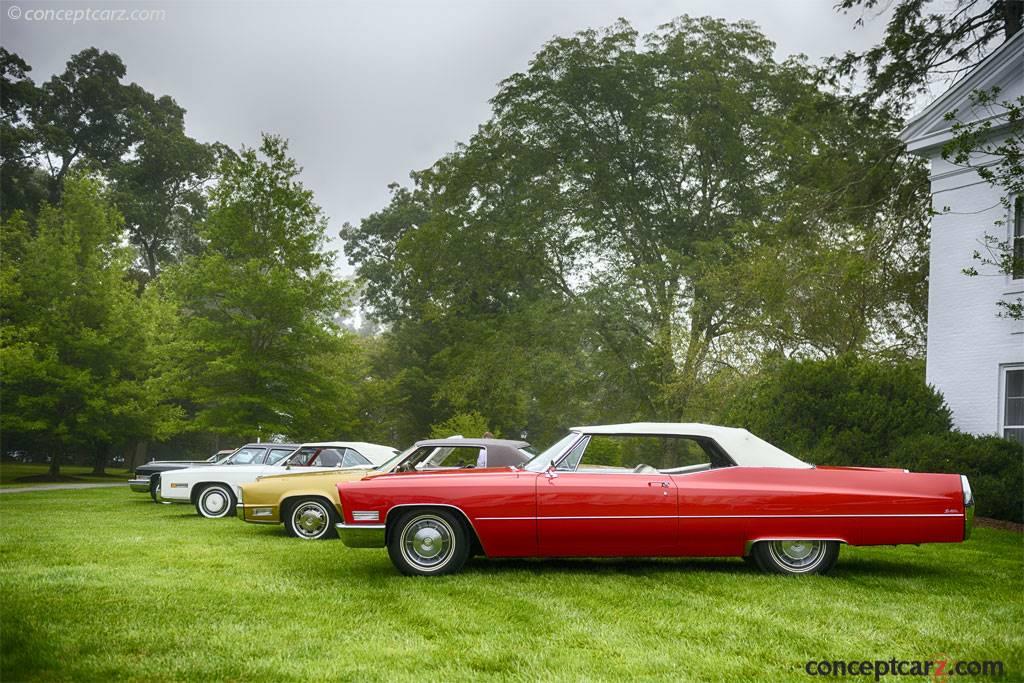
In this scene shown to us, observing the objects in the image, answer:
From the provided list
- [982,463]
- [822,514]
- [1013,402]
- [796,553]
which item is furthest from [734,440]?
[1013,402]

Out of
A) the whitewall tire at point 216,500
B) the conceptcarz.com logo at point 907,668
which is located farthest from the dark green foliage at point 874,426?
the conceptcarz.com logo at point 907,668

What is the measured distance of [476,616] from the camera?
22.9 ft

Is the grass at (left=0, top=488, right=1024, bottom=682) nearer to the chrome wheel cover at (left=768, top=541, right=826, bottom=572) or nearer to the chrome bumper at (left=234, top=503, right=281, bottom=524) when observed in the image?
the chrome wheel cover at (left=768, top=541, right=826, bottom=572)

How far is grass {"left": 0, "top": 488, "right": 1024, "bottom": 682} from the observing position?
18.5 feet

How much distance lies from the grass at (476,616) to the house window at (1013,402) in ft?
21.3

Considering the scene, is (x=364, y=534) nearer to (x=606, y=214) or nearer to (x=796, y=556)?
(x=796, y=556)

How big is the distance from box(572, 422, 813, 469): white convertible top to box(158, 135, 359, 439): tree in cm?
1949

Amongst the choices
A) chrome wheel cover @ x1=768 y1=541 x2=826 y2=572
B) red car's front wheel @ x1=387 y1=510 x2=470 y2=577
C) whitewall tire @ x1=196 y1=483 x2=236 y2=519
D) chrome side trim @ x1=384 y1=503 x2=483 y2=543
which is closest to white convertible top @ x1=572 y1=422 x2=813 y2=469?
chrome wheel cover @ x1=768 y1=541 x2=826 y2=572

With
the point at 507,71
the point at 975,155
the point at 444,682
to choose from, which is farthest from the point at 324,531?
the point at 507,71

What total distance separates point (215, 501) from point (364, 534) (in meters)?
8.38

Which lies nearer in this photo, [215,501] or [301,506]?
[301,506]

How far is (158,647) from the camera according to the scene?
601 cm

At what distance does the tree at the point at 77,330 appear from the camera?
2914 centimetres

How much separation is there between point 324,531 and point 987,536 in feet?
29.7
